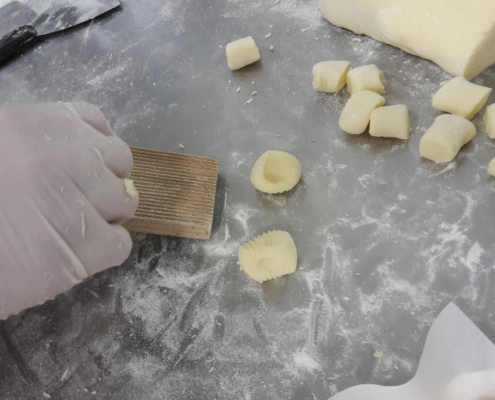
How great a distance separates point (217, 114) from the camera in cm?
198

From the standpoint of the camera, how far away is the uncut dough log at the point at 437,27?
170cm

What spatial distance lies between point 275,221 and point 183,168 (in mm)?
390

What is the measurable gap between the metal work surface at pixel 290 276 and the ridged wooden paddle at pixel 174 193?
0.28 ft

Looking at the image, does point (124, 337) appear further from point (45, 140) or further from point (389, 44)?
point (389, 44)

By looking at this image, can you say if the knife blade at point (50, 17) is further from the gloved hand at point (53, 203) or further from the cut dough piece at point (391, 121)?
the cut dough piece at point (391, 121)

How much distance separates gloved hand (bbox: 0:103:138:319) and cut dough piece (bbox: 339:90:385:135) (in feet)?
2.87

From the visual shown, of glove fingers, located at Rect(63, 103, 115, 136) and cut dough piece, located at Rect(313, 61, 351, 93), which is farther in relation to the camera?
cut dough piece, located at Rect(313, 61, 351, 93)

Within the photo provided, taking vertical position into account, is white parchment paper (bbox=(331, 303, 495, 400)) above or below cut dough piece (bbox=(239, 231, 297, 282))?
below

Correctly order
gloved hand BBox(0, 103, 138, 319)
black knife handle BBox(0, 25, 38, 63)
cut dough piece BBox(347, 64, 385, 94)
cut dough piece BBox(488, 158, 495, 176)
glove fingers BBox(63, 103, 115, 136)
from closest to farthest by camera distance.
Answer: gloved hand BBox(0, 103, 138, 319)
glove fingers BBox(63, 103, 115, 136)
cut dough piece BBox(488, 158, 495, 176)
cut dough piece BBox(347, 64, 385, 94)
black knife handle BBox(0, 25, 38, 63)

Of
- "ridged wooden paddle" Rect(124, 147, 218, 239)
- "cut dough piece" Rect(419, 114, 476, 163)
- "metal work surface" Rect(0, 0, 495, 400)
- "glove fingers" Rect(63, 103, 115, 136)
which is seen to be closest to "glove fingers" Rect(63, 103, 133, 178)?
"glove fingers" Rect(63, 103, 115, 136)

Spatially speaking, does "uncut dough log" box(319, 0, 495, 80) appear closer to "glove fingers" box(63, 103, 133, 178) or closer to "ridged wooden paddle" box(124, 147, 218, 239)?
"ridged wooden paddle" box(124, 147, 218, 239)

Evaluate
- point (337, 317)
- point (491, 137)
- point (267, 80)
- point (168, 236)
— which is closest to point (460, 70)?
point (491, 137)

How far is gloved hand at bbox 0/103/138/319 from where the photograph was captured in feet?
3.94

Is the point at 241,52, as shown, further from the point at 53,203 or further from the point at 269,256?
the point at 53,203
